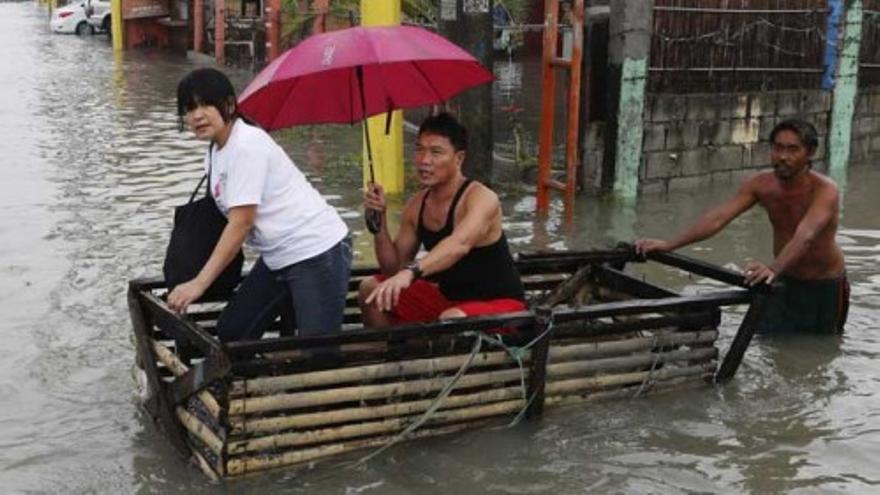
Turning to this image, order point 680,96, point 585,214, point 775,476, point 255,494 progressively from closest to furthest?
point 255,494, point 775,476, point 585,214, point 680,96

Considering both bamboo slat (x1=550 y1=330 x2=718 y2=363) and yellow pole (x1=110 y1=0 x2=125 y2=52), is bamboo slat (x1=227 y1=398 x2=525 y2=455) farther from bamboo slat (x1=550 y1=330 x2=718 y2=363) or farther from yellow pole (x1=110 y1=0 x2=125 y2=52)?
yellow pole (x1=110 y1=0 x2=125 y2=52)

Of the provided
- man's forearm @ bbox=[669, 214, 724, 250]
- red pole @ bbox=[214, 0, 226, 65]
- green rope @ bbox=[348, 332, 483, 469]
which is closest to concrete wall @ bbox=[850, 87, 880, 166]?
man's forearm @ bbox=[669, 214, 724, 250]

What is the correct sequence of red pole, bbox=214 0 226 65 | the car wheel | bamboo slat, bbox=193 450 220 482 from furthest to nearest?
the car wheel → red pole, bbox=214 0 226 65 → bamboo slat, bbox=193 450 220 482

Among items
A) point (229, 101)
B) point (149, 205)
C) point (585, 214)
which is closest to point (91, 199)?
point (149, 205)

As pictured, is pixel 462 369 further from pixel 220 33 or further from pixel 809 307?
pixel 220 33

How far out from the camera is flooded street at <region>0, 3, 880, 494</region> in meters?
4.52

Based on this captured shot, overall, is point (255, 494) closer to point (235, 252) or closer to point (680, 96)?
point (235, 252)

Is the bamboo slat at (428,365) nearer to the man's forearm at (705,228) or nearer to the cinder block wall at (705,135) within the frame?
the man's forearm at (705,228)

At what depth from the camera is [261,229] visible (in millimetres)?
4406

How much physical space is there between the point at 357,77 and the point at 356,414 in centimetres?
177

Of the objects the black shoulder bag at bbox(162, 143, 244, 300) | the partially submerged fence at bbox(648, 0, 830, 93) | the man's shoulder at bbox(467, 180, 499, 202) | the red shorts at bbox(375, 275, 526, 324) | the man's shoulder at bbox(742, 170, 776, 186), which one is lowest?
the red shorts at bbox(375, 275, 526, 324)

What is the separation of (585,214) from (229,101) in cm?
578

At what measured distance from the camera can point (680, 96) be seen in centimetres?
1029

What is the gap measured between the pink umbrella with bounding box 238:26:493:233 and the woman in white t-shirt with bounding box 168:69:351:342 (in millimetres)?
517
